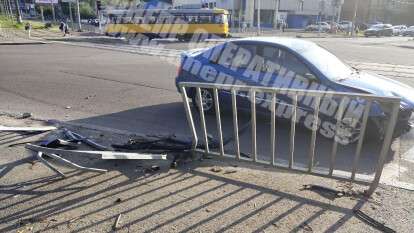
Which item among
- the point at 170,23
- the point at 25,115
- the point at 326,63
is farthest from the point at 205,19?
the point at 326,63

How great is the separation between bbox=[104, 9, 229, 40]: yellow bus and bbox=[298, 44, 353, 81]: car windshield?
26.0 m

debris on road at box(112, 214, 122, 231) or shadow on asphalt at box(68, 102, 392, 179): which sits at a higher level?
debris on road at box(112, 214, 122, 231)

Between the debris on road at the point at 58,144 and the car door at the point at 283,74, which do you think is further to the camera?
the car door at the point at 283,74

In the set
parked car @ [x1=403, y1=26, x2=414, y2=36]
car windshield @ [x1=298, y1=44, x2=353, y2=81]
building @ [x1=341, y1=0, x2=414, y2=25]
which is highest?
car windshield @ [x1=298, y1=44, x2=353, y2=81]

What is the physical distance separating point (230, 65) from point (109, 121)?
2.43 m

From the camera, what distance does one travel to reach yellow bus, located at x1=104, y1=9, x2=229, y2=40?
31.8 metres

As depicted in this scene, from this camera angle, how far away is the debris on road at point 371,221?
3244 mm

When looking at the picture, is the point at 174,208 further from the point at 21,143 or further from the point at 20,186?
the point at 21,143

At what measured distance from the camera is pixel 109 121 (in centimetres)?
680

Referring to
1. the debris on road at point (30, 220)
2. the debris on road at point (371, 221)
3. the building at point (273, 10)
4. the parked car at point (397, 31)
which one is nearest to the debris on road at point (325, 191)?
the debris on road at point (371, 221)

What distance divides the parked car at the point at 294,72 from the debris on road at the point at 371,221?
7.13 feet

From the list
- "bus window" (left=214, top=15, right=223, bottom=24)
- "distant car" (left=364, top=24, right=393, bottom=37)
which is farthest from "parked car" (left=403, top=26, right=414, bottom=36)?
"bus window" (left=214, top=15, right=223, bottom=24)

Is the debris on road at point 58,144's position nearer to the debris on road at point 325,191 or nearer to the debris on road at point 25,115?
the debris on road at point 25,115

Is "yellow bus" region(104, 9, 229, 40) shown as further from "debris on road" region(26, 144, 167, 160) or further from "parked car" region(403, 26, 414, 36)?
"parked car" region(403, 26, 414, 36)
